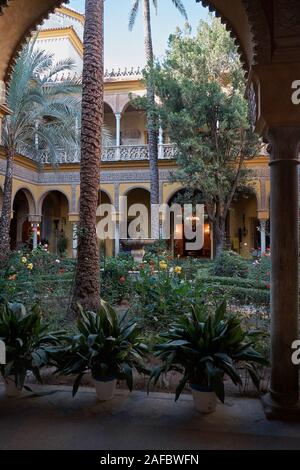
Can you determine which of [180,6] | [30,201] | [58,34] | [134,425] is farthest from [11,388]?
[58,34]

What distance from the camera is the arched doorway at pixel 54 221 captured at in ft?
72.8

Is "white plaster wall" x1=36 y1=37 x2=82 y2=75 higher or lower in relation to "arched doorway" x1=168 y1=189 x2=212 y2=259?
higher

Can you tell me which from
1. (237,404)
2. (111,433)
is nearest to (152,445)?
(111,433)

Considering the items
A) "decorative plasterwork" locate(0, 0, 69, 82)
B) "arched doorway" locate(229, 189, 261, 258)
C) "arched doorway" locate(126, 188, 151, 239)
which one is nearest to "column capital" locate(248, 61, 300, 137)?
"decorative plasterwork" locate(0, 0, 69, 82)

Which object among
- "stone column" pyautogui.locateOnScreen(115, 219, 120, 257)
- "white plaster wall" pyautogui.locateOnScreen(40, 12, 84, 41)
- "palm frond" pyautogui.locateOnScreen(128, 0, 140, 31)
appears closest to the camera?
"palm frond" pyautogui.locateOnScreen(128, 0, 140, 31)

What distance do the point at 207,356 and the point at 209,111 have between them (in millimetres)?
12336

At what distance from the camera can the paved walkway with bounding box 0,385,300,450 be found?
8.54ft

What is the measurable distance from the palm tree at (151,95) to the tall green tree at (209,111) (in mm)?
712

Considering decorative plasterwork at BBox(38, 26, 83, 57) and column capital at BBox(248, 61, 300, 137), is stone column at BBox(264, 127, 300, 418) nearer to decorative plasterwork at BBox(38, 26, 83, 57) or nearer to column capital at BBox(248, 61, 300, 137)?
column capital at BBox(248, 61, 300, 137)

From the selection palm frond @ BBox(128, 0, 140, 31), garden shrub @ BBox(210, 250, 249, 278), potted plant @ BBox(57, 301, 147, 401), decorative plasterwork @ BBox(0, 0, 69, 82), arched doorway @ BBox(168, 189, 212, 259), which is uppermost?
palm frond @ BBox(128, 0, 140, 31)

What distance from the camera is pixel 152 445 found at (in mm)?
2592

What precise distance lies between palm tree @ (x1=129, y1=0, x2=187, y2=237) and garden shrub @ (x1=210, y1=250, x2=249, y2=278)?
17.6ft

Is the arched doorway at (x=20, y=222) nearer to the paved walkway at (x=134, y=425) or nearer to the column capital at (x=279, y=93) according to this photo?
the paved walkway at (x=134, y=425)

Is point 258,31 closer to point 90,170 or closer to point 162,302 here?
point 162,302
